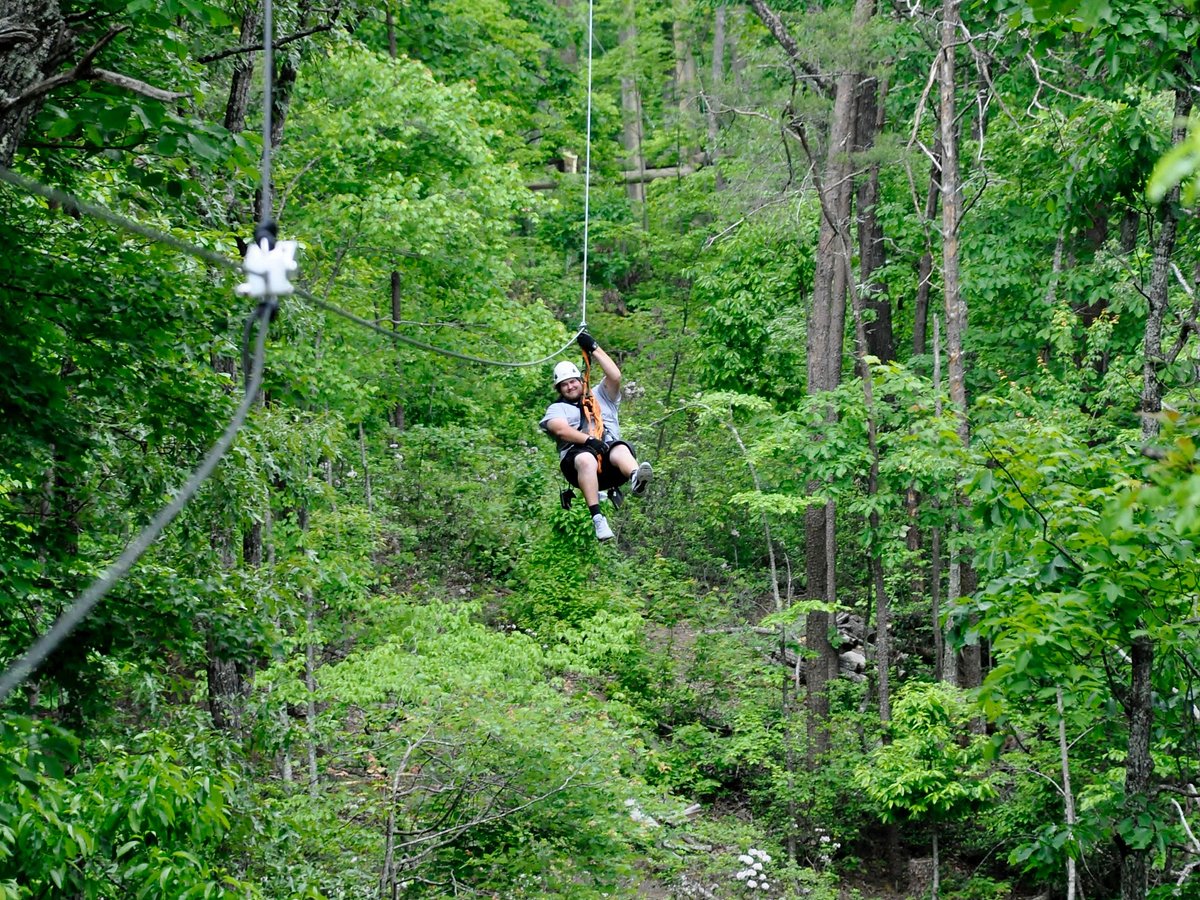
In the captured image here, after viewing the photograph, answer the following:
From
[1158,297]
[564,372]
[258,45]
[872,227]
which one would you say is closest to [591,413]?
[564,372]

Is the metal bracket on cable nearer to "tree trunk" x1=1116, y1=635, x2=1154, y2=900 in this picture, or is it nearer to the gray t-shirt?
the gray t-shirt

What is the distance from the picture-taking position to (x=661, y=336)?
2169cm

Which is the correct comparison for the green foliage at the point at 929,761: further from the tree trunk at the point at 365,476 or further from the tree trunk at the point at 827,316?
the tree trunk at the point at 365,476

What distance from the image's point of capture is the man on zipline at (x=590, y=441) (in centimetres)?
765

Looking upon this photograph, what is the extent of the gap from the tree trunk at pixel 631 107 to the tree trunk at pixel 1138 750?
1965 centimetres

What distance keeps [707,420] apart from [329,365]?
17.9ft

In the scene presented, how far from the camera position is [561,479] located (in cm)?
1722

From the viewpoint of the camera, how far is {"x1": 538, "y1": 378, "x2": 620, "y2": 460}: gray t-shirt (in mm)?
7711

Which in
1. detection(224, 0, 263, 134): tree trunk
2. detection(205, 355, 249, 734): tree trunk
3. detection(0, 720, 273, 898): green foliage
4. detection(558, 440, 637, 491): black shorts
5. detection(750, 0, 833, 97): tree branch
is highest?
detection(750, 0, 833, 97): tree branch

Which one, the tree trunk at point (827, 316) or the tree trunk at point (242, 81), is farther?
the tree trunk at point (827, 316)

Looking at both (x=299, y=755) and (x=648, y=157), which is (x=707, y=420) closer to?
(x=299, y=755)

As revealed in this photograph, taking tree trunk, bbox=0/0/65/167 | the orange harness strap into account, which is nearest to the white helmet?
the orange harness strap

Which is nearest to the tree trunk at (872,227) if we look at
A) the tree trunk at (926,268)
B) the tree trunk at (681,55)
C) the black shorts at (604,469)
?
the tree trunk at (926,268)

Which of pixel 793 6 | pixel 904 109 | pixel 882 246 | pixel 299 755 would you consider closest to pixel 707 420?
pixel 882 246
